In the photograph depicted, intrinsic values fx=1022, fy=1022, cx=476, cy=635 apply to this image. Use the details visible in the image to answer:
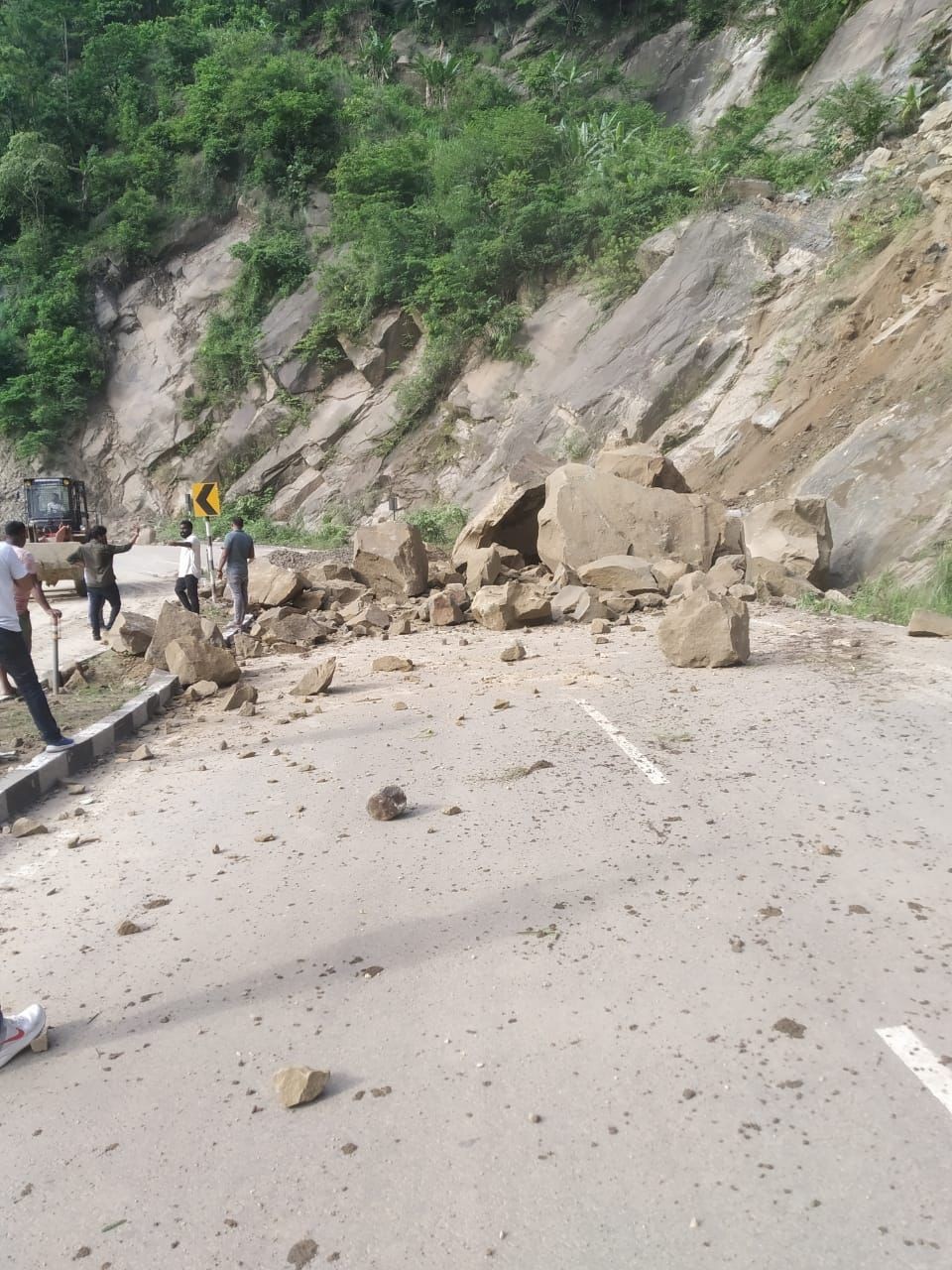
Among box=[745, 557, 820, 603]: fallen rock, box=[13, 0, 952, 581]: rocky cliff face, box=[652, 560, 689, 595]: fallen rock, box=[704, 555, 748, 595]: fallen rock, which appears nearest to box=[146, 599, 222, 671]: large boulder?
box=[652, 560, 689, 595]: fallen rock

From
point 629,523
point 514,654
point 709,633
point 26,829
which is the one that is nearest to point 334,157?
point 629,523

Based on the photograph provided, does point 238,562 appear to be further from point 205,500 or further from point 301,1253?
point 301,1253

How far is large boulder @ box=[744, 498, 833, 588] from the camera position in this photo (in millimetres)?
14727

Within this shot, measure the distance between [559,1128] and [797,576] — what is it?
40.9 ft

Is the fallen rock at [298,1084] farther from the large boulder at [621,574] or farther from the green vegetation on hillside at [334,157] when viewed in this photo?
the green vegetation on hillside at [334,157]

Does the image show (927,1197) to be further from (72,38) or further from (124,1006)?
(72,38)

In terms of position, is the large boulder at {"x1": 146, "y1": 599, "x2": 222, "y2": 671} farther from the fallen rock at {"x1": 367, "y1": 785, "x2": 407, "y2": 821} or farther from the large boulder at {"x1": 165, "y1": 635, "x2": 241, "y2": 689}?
the fallen rock at {"x1": 367, "y1": 785, "x2": 407, "y2": 821}

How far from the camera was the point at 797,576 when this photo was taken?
1468cm

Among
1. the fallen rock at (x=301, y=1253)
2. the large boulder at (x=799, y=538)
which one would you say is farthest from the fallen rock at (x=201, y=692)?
the fallen rock at (x=301, y=1253)

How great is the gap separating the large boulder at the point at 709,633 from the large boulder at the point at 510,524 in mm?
8146

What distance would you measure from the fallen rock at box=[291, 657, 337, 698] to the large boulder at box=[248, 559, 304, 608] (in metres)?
5.87

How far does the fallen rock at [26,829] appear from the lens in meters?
6.68

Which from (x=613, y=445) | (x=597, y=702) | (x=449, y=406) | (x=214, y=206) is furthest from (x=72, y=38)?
(x=597, y=702)

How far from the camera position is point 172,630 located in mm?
12000
